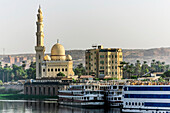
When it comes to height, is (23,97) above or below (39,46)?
below

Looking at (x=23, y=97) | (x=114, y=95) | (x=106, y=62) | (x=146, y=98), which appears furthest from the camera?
(x=106, y=62)

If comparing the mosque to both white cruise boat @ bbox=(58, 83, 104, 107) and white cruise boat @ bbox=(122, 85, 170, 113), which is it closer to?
white cruise boat @ bbox=(58, 83, 104, 107)

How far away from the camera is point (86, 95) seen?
102 meters

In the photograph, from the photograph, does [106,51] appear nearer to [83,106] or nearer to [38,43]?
[38,43]

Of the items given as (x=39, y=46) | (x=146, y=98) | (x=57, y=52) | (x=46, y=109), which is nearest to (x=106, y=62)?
(x=57, y=52)

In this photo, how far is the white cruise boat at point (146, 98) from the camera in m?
78.2

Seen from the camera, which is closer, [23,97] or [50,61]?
[23,97]

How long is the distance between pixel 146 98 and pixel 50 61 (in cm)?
7259

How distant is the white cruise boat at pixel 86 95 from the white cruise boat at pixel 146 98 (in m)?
17.7

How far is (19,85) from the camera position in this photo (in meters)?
153

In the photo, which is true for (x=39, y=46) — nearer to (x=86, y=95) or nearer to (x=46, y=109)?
(x=86, y=95)

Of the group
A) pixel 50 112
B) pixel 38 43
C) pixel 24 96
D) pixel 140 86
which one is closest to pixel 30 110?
pixel 50 112

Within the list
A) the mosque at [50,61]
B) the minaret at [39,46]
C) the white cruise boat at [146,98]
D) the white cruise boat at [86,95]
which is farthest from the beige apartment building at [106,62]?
the white cruise boat at [146,98]

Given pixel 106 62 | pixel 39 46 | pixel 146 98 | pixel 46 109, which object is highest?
pixel 39 46
